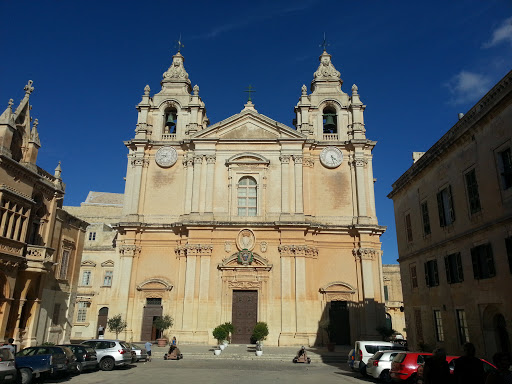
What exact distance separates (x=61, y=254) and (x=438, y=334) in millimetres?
21379

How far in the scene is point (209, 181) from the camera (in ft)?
101

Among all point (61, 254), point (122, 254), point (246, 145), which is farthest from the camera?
point (246, 145)

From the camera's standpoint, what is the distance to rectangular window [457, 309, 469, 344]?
16328 mm

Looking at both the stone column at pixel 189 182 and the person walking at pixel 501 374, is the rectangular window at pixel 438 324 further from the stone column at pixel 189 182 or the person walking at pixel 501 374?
the stone column at pixel 189 182

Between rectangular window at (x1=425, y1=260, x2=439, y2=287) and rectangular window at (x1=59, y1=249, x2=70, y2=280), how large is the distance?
68.6 feet

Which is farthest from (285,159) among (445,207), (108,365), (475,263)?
(108,365)

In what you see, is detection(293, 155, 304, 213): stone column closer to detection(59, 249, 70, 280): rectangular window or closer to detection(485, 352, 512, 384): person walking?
detection(59, 249, 70, 280): rectangular window

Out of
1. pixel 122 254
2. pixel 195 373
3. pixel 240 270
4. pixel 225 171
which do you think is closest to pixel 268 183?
pixel 225 171

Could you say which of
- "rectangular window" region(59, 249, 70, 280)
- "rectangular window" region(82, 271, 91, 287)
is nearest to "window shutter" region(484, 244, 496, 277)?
"rectangular window" region(59, 249, 70, 280)

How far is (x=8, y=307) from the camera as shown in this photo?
749 inches

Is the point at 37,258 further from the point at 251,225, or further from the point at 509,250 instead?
the point at 509,250

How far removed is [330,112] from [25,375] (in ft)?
93.2

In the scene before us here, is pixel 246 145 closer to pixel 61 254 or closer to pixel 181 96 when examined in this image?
pixel 181 96

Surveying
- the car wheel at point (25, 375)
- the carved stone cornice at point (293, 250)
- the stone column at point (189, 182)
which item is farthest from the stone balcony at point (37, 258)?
the carved stone cornice at point (293, 250)
